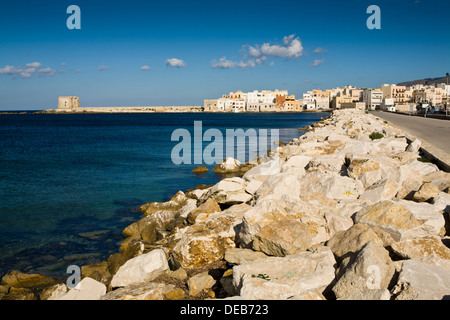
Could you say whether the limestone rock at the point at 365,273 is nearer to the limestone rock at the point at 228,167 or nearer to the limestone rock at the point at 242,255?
the limestone rock at the point at 242,255

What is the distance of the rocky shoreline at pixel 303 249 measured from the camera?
4078 mm

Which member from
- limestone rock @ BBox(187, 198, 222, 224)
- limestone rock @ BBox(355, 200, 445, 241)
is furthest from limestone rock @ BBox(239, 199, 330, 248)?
limestone rock @ BBox(187, 198, 222, 224)

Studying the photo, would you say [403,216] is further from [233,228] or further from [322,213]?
[233,228]

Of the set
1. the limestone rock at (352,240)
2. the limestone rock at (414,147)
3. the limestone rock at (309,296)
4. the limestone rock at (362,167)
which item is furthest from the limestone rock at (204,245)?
the limestone rock at (414,147)

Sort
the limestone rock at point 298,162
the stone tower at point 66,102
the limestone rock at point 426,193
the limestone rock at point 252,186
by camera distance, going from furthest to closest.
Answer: the stone tower at point 66,102 < the limestone rock at point 298,162 < the limestone rock at point 252,186 < the limestone rock at point 426,193

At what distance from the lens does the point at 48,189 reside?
51.2 feet

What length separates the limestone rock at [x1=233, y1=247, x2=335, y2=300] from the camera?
4094 millimetres

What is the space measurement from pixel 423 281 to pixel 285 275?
147 centimetres

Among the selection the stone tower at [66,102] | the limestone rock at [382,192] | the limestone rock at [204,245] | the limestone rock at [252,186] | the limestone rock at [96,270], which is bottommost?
the limestone rock at [96,270]

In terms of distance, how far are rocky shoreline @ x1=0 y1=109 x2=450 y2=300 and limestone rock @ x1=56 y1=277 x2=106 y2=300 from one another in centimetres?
1

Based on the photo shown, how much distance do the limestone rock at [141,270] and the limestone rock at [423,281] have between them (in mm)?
3551

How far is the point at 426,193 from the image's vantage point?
656cm
